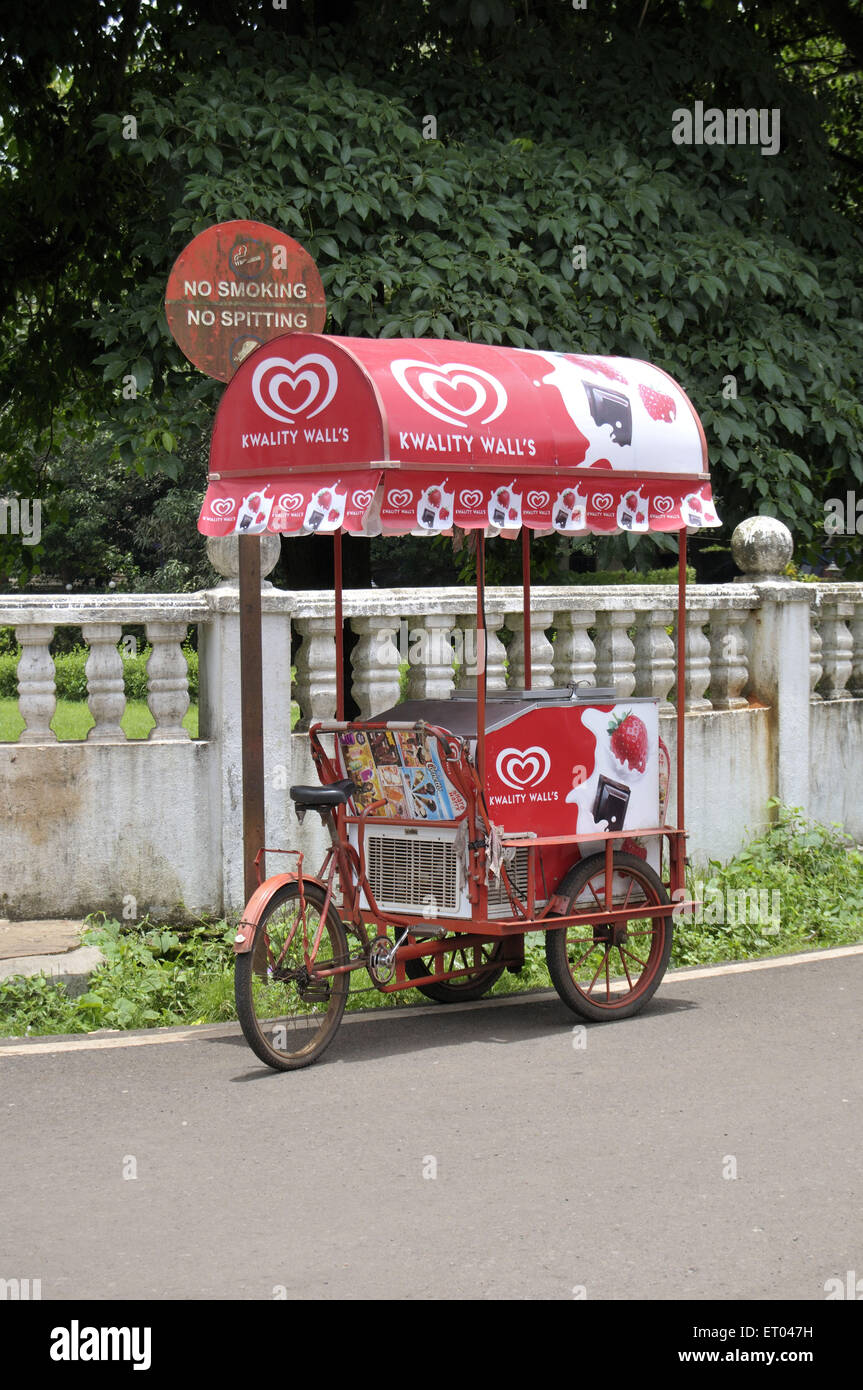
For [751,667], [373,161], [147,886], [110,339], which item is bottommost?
[147,886]

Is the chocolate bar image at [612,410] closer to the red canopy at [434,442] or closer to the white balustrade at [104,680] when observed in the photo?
the red canopy at [434,442]

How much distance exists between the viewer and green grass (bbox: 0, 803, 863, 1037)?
7.25 m

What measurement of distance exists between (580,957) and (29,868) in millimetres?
2782

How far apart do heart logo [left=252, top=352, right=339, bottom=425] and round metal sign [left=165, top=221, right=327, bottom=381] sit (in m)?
1.01

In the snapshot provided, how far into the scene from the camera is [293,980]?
6.29m

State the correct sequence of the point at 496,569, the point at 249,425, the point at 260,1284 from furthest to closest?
the point at 496,569
the point at 249,425
the point at 260,1284

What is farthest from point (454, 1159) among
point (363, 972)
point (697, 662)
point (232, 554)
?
point (697, 662)

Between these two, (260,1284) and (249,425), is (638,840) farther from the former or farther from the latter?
(260,1284)

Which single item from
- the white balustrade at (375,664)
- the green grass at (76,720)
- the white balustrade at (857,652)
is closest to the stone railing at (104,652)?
the white balustrade at (375,664)

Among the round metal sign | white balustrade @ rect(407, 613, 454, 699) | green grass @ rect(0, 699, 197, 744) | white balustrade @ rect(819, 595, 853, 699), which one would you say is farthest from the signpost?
green grass @ rect(0, 699, 197, 744)

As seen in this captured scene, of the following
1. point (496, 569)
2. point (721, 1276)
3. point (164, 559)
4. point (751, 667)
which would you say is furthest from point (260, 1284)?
point (164, 559)

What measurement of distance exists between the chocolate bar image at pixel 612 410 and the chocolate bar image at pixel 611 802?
1507 mm

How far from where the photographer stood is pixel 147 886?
27.4 feet

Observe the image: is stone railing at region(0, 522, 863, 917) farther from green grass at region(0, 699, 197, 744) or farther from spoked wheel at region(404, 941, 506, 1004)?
green grass at region(0, 699, 197, 744)
